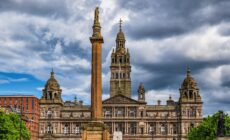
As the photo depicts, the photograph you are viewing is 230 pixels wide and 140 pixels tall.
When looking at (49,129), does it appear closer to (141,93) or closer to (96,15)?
(141,93)

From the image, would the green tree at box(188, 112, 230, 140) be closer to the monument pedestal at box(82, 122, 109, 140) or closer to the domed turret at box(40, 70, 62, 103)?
the monument pedestal at box(82, 122, 109, 140)

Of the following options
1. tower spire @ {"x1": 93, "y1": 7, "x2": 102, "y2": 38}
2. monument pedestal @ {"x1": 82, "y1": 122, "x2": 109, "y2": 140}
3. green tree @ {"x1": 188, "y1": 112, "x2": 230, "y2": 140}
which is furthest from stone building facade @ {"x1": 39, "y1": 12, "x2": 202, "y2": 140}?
monument pedestal @ {"x1": 82, "y1": 122, "x2": 109, "y2": 140}

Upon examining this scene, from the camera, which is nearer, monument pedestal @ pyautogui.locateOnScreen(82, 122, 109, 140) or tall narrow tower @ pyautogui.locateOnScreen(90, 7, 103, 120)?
monument pedestal @ pyautogui.locateOnScreen(82, 122, 109, 140)

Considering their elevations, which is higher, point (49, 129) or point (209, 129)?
point (209, 129)

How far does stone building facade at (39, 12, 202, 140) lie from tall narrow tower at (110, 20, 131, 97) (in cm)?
786

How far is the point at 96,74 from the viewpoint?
56188 millimetres

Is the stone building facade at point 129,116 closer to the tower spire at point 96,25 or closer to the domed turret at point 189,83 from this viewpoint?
the domed turret at point 189,83

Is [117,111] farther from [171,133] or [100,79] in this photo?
[100,79]

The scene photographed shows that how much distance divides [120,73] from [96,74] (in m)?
99.8

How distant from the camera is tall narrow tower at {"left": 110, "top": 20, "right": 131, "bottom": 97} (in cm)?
15538

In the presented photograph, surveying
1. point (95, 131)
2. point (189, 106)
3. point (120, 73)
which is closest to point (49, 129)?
point (120, 73)

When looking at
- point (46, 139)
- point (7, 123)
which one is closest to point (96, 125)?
point (7, 123)

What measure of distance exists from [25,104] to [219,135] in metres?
115

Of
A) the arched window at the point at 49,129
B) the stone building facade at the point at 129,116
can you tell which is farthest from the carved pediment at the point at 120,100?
the arched window at the point at 49,129
